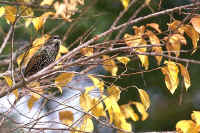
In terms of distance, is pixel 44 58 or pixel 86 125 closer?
pixel 86 125

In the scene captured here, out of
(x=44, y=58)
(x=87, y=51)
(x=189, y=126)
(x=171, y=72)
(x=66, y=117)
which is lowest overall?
(x=189, y=126)

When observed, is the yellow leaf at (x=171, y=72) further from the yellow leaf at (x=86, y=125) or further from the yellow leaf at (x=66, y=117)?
the yellow leaf at (x=66, y=117)

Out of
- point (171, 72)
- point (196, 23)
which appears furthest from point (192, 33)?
point (171, 72)

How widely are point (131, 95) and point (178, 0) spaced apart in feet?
A: 5.43

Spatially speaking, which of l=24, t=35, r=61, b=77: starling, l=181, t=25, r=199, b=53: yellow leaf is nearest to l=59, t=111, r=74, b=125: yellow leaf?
l=181, t=25, r=199, b=53: yellow leaf

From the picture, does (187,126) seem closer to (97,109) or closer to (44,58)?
(97,109)

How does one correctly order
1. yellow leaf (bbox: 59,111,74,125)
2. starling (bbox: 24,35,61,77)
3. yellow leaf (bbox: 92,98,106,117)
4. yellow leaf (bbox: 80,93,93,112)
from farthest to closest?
starling (bbox: 24,35,61,77) < yellow leaf (bbox: 59,111,74,125) < yellow leaf (bbox: 92,98,106,117) < yellow leaf (bbox: 80,93,93,112)

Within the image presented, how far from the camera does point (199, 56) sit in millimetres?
5234

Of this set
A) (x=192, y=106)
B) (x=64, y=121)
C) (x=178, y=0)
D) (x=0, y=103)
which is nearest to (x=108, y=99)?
(x=64, y=121)

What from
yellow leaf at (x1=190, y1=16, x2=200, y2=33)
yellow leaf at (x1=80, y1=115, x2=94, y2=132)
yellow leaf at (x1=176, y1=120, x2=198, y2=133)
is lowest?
yellow leaf at (x1=176, y1=120, x2=198, y2=133)

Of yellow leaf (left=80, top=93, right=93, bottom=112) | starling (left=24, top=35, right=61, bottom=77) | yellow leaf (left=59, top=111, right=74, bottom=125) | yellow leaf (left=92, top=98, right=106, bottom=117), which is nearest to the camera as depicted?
yellow leaf (left=80, top=93, right=93, bottom=112)

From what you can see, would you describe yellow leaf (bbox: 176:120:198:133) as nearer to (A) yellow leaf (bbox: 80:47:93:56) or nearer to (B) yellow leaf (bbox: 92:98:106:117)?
(B) yellow leaf (bbox: 92:98:106:117)

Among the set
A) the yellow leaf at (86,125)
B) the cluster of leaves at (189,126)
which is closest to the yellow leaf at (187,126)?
the cluster of leaves at (189,126)

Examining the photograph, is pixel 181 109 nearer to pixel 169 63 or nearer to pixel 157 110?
pixel 157 110
